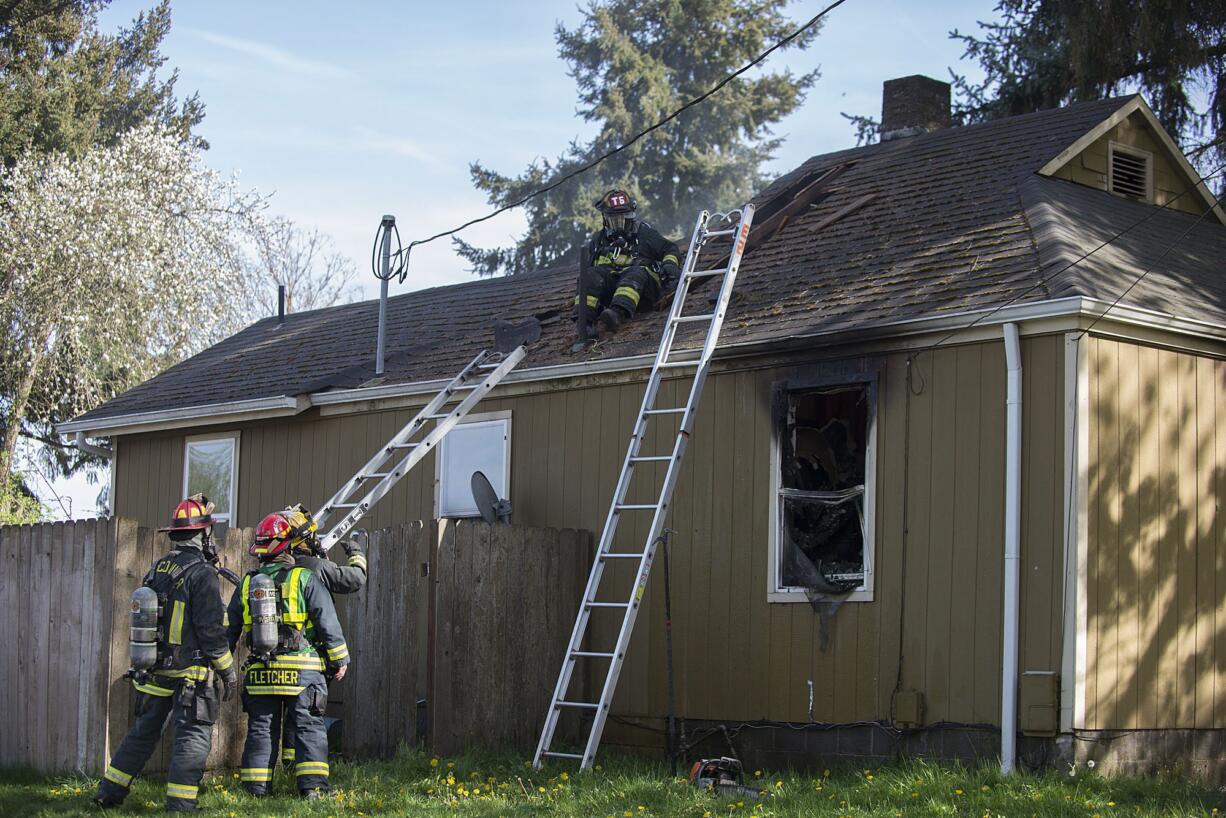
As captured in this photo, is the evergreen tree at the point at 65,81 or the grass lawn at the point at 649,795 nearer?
the grass lawn at the point at 649,795

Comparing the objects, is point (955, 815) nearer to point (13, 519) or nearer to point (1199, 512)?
point (1199, 512)

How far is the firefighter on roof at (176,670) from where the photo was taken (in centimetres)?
907

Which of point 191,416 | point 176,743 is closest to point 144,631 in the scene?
point 176,743

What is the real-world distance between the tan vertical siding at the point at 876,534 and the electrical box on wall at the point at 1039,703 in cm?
12

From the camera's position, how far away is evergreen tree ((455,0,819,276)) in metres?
39.2

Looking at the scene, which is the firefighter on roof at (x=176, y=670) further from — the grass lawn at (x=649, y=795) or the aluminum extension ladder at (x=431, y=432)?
the aluminum extension ladder at (x=431, y=432)

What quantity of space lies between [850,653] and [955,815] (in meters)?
2.38

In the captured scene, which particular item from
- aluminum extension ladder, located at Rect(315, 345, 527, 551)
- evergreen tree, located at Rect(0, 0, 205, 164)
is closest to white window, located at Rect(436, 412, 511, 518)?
aluminum extension ladder, located at Rect(315, 345, 527, 551)

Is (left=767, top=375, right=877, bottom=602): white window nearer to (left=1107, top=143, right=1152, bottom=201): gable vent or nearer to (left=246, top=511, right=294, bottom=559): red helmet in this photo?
(left=246, top=511, right=294, bottom=559): red helmet

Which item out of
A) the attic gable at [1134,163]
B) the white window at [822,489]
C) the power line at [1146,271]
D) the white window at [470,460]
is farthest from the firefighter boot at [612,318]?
the power line at [1146,271]

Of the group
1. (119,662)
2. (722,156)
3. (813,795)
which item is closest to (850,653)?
(813,795)

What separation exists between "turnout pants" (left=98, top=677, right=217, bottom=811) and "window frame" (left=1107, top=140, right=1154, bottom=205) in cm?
874

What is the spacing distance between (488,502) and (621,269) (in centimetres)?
236

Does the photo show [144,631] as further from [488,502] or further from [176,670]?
[488,502]
